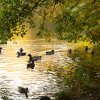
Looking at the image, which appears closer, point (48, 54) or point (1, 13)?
point (1, 13)

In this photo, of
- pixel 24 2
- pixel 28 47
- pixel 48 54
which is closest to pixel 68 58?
pixel 48 54

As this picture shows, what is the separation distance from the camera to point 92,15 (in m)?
22.7

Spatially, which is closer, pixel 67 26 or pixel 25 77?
pixel 67 26

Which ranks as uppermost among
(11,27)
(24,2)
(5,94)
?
(24,2)

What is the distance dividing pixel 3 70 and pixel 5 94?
11408 mm

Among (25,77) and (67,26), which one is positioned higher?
(67,26)

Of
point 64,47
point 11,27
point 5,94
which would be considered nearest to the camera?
point 11,27

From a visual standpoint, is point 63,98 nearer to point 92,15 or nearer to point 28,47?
point 92,15

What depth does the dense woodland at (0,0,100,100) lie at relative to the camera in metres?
14.3

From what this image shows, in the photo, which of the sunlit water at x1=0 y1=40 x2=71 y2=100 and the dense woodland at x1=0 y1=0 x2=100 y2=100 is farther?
the sunlit water at x1=0 y1=40 x2=71 y2=100

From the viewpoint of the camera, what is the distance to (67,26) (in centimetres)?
1992

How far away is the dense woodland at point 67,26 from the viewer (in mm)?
14305

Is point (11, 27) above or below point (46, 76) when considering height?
above

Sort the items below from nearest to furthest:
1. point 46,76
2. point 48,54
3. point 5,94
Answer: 1. point 5,94
2. point 46,76
3. point 48,54
